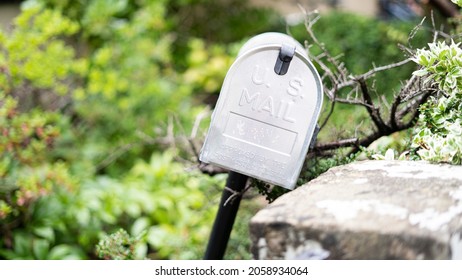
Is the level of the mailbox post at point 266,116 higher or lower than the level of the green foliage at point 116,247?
higher

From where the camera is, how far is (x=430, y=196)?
1.70 meters

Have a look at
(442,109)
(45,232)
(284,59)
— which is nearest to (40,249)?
(45,232)

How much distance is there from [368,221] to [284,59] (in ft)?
2.28

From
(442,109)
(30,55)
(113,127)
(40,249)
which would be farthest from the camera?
(113,127)

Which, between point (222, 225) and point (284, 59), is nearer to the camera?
point (284, 59)

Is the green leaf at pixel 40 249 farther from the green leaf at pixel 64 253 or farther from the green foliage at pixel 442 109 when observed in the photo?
the green foliage at pixel 442 109

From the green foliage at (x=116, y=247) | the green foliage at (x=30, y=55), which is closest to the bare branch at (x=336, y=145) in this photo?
the green foliage at (x=116, y=247)

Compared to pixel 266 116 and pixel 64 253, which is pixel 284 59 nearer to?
pixel 266 116

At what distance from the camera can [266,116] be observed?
2.03 metres

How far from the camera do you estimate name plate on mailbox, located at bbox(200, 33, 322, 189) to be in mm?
2027

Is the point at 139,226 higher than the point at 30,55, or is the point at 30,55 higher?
the point at 30,55

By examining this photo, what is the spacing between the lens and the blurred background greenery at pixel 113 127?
3.45 meters
